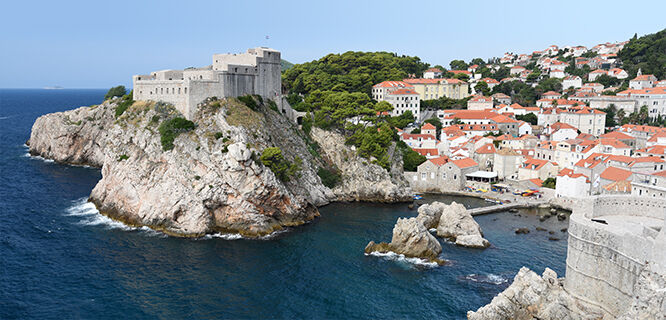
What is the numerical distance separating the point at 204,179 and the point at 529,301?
27784 mm

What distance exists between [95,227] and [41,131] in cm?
4340

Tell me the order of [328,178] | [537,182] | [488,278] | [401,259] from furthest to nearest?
[537,182]
[328,178]
[401,259]
[488,278]

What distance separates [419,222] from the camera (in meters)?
37.3

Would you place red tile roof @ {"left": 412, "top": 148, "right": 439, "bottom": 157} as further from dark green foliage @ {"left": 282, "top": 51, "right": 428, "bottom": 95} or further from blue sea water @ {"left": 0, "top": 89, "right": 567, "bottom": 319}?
blue sea water @ {"left": 0, "top": 89, "right": 567, "bottom": 319}

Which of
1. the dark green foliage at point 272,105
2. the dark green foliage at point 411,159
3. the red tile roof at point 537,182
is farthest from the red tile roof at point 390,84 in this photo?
the red tile roof at point 537,182

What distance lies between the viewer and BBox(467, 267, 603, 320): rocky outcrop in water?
2477 centimetres

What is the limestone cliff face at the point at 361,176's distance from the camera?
5322cm

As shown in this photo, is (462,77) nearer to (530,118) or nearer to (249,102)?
(530,118)

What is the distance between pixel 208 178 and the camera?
136 feet

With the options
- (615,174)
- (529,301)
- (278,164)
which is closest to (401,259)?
(529,301)

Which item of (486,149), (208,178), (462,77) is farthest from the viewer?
(462,77)

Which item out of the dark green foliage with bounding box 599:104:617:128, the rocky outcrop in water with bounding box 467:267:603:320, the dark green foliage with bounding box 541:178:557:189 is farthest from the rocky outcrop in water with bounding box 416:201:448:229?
the dark green foliage with bounding box 599:104:617:128

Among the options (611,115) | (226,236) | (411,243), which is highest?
(611,115)

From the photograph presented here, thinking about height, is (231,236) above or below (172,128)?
below
